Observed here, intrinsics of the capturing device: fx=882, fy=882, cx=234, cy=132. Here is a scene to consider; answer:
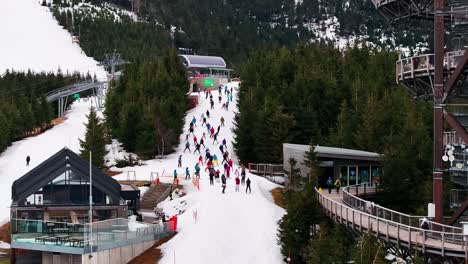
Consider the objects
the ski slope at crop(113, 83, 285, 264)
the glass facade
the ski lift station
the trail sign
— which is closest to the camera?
the ski slope at crop(113, 83, 285, 264)

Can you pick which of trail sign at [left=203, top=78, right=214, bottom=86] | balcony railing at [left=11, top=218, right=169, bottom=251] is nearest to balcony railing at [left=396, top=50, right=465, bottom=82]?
balcony railing at [left=11, top=218, right=169, bottom=251]

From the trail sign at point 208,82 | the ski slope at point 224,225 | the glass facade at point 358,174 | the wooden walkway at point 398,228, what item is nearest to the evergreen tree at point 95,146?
the ski slope at point 224,225

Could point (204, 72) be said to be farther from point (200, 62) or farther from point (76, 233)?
point (76, 233)

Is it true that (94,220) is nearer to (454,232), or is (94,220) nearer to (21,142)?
(454,232)

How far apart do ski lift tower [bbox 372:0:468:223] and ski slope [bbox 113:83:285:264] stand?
1234 centimetres

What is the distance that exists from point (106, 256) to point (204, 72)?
7947 centimetres

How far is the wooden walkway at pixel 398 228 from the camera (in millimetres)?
36906

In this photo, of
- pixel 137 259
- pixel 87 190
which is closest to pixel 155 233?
pixel 137 259

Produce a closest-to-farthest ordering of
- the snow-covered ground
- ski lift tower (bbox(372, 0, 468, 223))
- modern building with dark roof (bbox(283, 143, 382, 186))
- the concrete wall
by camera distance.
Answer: ski lift tower (bbox(372, 0, 468, 223)), the concrete wall, modern building with dark roof (bbox(283, 143, 382, 186)), the snow-covered ground

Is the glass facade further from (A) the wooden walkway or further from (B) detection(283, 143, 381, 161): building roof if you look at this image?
(A) the wooden walkway

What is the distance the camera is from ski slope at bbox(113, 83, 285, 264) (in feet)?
168

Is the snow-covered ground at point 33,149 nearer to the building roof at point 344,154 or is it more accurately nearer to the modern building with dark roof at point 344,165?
the modern building with dark roof at point 344,165

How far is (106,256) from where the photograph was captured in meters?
52.2

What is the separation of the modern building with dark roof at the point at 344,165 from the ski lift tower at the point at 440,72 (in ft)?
48.9
